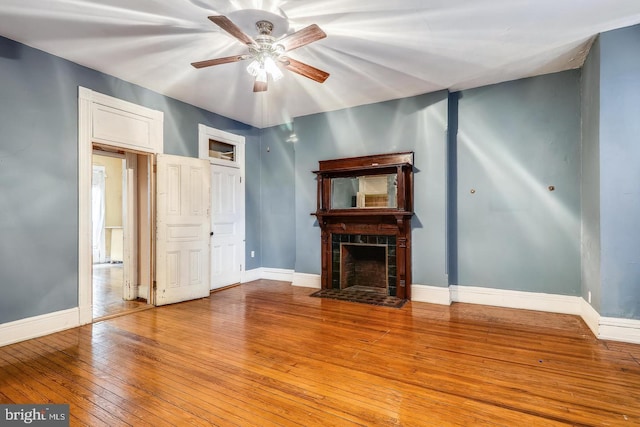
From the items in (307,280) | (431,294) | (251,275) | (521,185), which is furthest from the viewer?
(251,275)

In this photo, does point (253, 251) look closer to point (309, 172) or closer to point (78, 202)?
point (309, 172)

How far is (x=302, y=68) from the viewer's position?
3121 mm

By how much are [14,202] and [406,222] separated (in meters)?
4.47

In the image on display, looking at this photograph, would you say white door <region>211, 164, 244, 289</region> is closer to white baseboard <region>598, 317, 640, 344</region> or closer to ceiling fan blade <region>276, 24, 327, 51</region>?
ceiling fan blade <region>276, 24, 327, 51</region>

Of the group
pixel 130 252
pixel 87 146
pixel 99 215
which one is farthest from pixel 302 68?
pixel 99 215

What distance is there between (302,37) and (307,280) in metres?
3.86

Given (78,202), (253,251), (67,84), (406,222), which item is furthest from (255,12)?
(253,251)

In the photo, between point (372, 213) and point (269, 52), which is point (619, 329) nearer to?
point (372, 213)

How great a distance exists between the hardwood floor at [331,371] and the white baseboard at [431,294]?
1.60ft

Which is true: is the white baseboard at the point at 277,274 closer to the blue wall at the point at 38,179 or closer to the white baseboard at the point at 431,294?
the white baseboard at the point at 431,294

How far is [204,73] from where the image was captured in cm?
383

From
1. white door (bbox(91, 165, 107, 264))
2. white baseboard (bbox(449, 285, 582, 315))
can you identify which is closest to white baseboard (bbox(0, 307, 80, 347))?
white baseboard (bbox(449, 285, 582, 315))

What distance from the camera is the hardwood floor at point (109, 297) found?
408 centimetres

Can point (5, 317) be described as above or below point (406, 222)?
below
